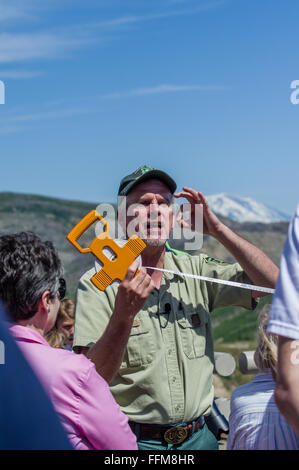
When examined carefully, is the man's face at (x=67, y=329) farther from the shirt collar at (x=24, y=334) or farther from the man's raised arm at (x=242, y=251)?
the shirt collar at (x=24, y=334)

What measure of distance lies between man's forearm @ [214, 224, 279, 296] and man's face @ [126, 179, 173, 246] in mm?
344

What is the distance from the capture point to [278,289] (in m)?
1.58

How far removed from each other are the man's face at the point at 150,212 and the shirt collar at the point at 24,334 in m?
1.28

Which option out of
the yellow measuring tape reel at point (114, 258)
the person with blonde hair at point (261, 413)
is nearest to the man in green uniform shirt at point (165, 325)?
the yellow measuring tape reel at point (114, 258)

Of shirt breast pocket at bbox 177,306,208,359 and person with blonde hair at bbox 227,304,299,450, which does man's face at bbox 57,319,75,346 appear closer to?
shirt breast pocket at bbox 177,306,208,359

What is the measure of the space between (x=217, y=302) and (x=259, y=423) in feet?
3.70

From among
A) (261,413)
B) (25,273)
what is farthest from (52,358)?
(261,413)

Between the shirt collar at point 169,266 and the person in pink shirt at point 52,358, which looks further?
the shirt collar at point 169,266

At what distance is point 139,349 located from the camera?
3.28 m

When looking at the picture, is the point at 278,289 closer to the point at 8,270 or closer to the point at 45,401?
the point at 45,401

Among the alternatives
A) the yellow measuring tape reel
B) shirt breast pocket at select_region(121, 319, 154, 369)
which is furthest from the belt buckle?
the yellow measuring tape reel

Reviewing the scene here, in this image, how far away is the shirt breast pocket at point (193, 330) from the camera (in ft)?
11.1

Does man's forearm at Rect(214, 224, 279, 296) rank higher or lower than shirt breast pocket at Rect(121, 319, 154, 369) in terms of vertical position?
higher

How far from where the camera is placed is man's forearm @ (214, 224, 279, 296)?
346 cm
